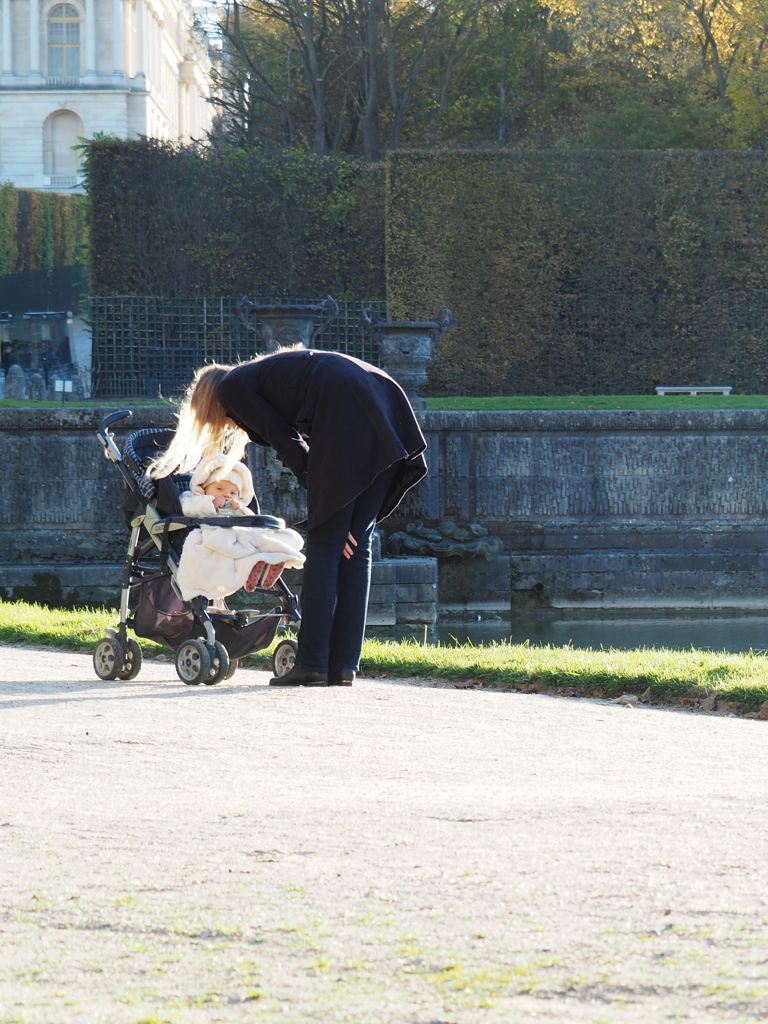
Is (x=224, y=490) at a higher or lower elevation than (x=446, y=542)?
higher

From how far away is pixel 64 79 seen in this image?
7569 cm

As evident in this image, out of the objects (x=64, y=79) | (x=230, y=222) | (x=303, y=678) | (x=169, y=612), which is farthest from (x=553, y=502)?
(x=64, y=79)

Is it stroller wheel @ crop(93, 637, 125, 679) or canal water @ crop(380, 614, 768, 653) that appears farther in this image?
canal water @ crop(380, 614, 768, 653)

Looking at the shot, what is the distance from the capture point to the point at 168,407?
14.0 meters

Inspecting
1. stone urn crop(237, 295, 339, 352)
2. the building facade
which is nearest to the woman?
stone urn crop(237, 295, 339, 352)

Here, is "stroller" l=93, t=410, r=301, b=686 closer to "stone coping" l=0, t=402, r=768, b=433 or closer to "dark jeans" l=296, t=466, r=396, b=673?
"dark jeans" l=296, t=466, r=396, b=673

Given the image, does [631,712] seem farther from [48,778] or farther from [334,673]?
[48,778]

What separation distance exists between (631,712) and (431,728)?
1.20 m

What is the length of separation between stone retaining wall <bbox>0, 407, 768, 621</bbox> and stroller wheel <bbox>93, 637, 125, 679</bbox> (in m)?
7.47

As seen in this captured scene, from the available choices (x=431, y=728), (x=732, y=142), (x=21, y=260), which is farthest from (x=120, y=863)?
(x=21, y=260)

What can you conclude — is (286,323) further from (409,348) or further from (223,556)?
(223,556)

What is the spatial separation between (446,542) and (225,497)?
7625 mm

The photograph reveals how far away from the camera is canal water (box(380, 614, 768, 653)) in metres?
11.5

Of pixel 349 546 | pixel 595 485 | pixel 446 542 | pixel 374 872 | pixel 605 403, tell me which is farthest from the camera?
pixel 605 403
